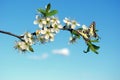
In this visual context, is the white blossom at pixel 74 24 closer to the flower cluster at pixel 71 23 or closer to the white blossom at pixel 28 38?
the flower cluster at pixel 71 23

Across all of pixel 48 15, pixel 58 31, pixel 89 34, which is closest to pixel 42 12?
pixel 48 15

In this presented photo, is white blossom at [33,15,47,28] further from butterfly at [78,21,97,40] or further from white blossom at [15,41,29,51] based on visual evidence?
butterfly at [78,21,97,40]

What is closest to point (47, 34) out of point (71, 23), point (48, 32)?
point (48, 32)

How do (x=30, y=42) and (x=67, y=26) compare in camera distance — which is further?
(x=67, y=26)

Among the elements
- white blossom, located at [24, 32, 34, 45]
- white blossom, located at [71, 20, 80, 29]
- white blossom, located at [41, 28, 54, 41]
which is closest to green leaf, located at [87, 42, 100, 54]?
white blossom, located at [71, 20, 80, 29]

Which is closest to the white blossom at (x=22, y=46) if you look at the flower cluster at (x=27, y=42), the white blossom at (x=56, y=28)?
the flower cluster at (x=27, y=42)

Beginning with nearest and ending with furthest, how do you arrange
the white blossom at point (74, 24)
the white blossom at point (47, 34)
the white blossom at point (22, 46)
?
the white blossom at point (47, 34) → the white blossom at point (22, 46) → the white blossom at point (74, 24)

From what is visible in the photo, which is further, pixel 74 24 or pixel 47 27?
pixel 74 24

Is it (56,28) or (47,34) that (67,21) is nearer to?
(56,28)

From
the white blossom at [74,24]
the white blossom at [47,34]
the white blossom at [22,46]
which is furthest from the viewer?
the white blossom at [74,24]

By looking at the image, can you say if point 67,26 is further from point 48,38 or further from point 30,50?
point 30,50

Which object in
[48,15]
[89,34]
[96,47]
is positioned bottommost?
[96,47]
